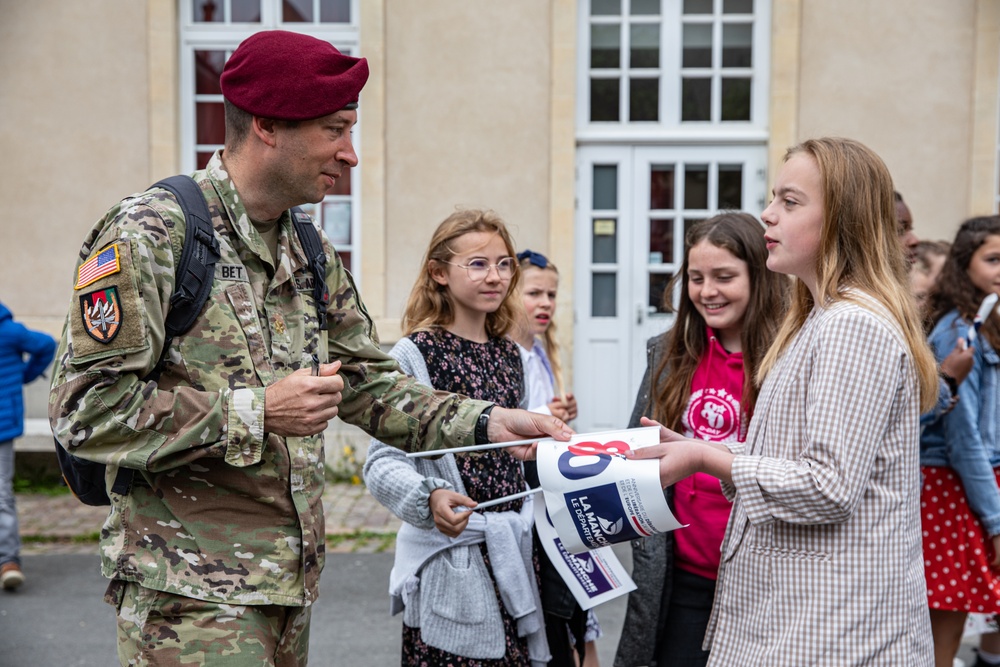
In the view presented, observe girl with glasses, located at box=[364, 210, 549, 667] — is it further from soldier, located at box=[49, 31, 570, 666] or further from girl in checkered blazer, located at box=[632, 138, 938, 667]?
girl in checkered blazer, located at box=[632, 138, 938, 667]

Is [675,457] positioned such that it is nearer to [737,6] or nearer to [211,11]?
[737,6]

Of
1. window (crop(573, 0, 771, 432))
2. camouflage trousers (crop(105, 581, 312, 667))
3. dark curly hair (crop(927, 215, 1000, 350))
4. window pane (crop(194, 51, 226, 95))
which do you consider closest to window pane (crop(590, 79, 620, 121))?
window (crop(573, 0, 771, 432))

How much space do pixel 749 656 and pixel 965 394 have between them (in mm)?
2186

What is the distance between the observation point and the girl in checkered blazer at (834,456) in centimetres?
197

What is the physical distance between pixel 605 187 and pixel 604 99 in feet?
2.62

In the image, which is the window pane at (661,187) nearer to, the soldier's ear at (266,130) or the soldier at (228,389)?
the soldier at (228,389)

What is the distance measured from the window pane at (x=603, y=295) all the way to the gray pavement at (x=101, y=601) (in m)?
2.85

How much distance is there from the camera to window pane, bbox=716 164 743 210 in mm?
8648

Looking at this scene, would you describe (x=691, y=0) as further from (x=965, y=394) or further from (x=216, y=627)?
(x=216, y=627)

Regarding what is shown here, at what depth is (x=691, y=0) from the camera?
28.1 ft

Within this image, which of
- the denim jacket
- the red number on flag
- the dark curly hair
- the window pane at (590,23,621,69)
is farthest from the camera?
the window pane at (590,23,621,69)

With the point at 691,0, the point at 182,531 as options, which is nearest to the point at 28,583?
the point at 182,531

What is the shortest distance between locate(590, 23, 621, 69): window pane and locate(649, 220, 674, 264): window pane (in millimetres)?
1489

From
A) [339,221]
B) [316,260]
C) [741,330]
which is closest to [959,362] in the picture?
[741,330]
